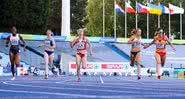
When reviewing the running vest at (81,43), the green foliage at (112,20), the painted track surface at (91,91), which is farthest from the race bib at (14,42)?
the green foliage at (112,20)

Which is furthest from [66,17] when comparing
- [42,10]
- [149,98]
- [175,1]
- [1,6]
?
[149,98]

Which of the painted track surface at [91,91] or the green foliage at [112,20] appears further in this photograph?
the green foliage at [112,20]

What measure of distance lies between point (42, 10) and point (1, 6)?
11.8ft

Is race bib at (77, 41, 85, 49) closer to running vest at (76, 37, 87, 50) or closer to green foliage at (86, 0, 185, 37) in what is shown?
running vest at (76, 37, 87, 50)

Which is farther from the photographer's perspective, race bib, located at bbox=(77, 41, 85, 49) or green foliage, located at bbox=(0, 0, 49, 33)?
green foliage, located at bbox=(0, 0, 49, 33)

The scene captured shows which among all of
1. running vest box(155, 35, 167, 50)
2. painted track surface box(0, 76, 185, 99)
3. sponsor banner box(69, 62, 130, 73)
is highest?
running vest box(155, 35, 167, 50)

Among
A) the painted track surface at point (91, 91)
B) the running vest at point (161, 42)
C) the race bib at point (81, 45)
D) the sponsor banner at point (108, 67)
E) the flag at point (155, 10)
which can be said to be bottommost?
the painted track surface at point (91, 91)

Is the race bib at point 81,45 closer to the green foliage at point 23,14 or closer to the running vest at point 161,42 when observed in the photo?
the running vest at point 161,42

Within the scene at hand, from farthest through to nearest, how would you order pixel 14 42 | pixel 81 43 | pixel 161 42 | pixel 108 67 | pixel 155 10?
pixel 155 10
pixel 108 67
pixel 161 42
pixel 14 42
pixel 81 43

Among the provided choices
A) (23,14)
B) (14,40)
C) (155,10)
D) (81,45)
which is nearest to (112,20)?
(155,10)

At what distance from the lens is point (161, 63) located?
1875 cm

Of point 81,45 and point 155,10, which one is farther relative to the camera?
point 155,10

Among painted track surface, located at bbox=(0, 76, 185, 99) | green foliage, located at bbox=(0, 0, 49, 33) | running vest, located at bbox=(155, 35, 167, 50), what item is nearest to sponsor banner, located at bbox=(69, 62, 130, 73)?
green foliage, located at bbox=(0, 0, 49, 33)

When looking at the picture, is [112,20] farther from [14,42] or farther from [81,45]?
[81,45]
